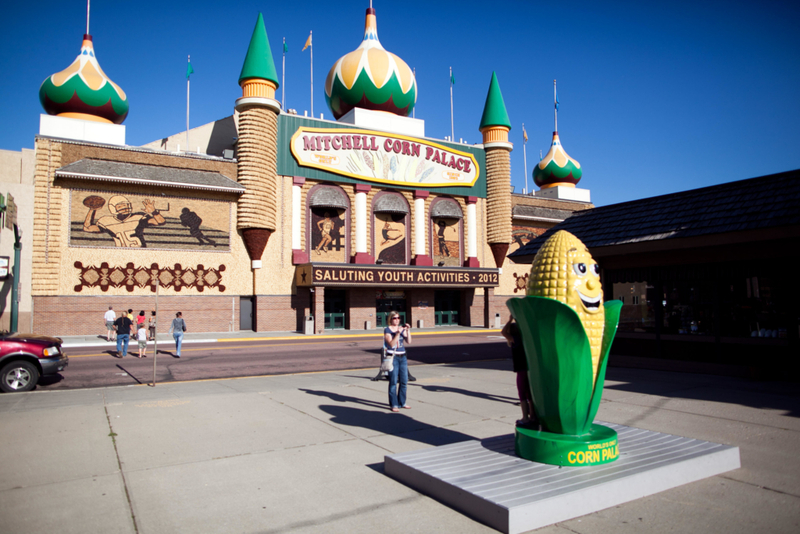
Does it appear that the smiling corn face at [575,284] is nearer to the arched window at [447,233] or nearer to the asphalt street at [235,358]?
the asphalt street at [235,358]

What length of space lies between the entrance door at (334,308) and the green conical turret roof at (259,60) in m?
13.6

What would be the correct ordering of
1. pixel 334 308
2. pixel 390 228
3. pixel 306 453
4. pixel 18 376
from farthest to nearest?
pixel 390 228, pixel 334 308, pixel 18 376, pixel 306 453

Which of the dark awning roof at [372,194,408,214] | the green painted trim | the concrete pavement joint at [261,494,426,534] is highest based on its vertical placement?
the green painted trim

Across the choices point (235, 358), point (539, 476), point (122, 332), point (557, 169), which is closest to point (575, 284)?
point (539, 476)

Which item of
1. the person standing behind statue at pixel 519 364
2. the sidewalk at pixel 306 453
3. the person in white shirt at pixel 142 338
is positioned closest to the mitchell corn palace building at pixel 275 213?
the person in white shirt at pixel 142 338

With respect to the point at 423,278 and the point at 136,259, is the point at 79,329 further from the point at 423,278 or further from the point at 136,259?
the point at 423,278

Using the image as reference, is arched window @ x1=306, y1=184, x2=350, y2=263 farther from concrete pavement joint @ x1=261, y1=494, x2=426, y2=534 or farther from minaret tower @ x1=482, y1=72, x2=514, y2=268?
concrete pavement joint @ x1=261, y1=494, x2=426, y2=534

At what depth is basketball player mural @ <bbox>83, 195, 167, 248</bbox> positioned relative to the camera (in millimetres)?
28609

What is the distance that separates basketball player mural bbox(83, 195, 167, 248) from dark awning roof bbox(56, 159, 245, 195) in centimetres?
120

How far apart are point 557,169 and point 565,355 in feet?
150

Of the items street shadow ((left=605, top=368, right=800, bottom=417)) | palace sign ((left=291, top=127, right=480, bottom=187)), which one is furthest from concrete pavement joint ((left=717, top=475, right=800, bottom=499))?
palace sign ((left=291, top=127, right=480, bottom=187))

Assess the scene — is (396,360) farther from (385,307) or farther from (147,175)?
(385,307)

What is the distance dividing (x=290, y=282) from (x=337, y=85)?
14.3m

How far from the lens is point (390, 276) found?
34562mm
